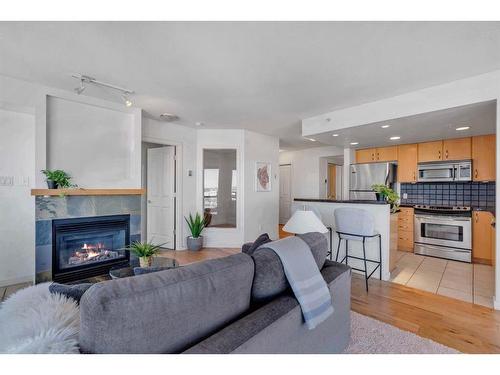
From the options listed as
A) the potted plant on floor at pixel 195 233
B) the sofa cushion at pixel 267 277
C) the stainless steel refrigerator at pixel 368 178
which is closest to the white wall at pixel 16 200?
the potted plant on floor at pixel 195 233

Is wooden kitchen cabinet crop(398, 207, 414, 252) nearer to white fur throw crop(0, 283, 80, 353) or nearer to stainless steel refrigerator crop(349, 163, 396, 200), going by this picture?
stainless steel refrigerator crop(349, 163, 396, 200)

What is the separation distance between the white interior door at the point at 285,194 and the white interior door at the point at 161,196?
377cm

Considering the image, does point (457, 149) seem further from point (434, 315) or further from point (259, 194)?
point (259, 194)

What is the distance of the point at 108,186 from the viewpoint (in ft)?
11.1

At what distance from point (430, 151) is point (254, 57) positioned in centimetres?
394

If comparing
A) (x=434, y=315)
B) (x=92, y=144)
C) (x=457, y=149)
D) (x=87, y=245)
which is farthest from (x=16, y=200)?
(x=457, y=149)

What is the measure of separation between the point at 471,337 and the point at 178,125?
461 cm

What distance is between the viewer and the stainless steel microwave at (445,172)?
4.03 meters

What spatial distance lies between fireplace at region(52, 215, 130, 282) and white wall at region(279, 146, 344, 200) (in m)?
4.75

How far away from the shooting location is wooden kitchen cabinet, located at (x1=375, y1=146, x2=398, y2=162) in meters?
4.78

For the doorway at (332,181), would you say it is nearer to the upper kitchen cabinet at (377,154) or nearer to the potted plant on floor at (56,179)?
the upper kitchen cabinet at (377,154)

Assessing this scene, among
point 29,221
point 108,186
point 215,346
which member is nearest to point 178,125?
point 108,186

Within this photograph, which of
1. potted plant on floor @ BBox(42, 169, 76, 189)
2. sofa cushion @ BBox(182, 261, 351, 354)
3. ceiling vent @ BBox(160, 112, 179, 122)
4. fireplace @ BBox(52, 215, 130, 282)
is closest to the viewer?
sofa cushion @ BBox(182, 261, 351, 354)

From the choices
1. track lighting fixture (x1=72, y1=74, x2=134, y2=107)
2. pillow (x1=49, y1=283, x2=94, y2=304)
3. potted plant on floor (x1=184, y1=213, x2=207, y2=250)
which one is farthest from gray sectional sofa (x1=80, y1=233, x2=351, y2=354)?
potted plant on floor (x1=184, y1=213, x2=207, y2=250)
